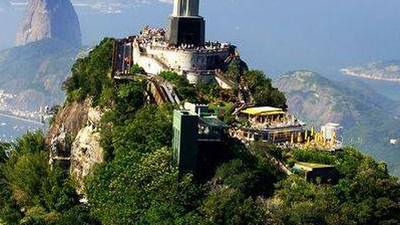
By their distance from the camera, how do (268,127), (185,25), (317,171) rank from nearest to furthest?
1. (317,171)
2. (268,127)
3. (185,25)

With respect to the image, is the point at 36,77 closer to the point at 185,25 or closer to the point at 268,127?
the point at 185,25

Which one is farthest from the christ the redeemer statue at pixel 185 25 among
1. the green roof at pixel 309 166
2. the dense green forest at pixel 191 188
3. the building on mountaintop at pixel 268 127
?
the green roof at pixel 309 166

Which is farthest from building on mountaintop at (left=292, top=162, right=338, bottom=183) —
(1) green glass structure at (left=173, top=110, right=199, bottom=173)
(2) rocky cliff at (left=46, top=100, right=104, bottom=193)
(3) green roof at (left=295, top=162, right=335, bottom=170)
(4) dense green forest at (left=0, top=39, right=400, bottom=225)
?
(2) rocky cliff at (left=46, top=100, right=104, bottom=193)

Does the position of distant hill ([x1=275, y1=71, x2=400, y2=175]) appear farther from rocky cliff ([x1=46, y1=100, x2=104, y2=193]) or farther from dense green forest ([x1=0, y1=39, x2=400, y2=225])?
dense green forest ([x1=0, y1=39, x2=400, y2=225])

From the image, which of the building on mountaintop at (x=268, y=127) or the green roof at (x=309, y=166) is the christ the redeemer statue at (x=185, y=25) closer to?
the building on mountaintop at (x=268, y=127)

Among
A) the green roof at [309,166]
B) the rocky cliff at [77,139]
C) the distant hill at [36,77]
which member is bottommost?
the distant hill at [36,77]

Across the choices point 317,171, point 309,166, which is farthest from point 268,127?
point 317,171
